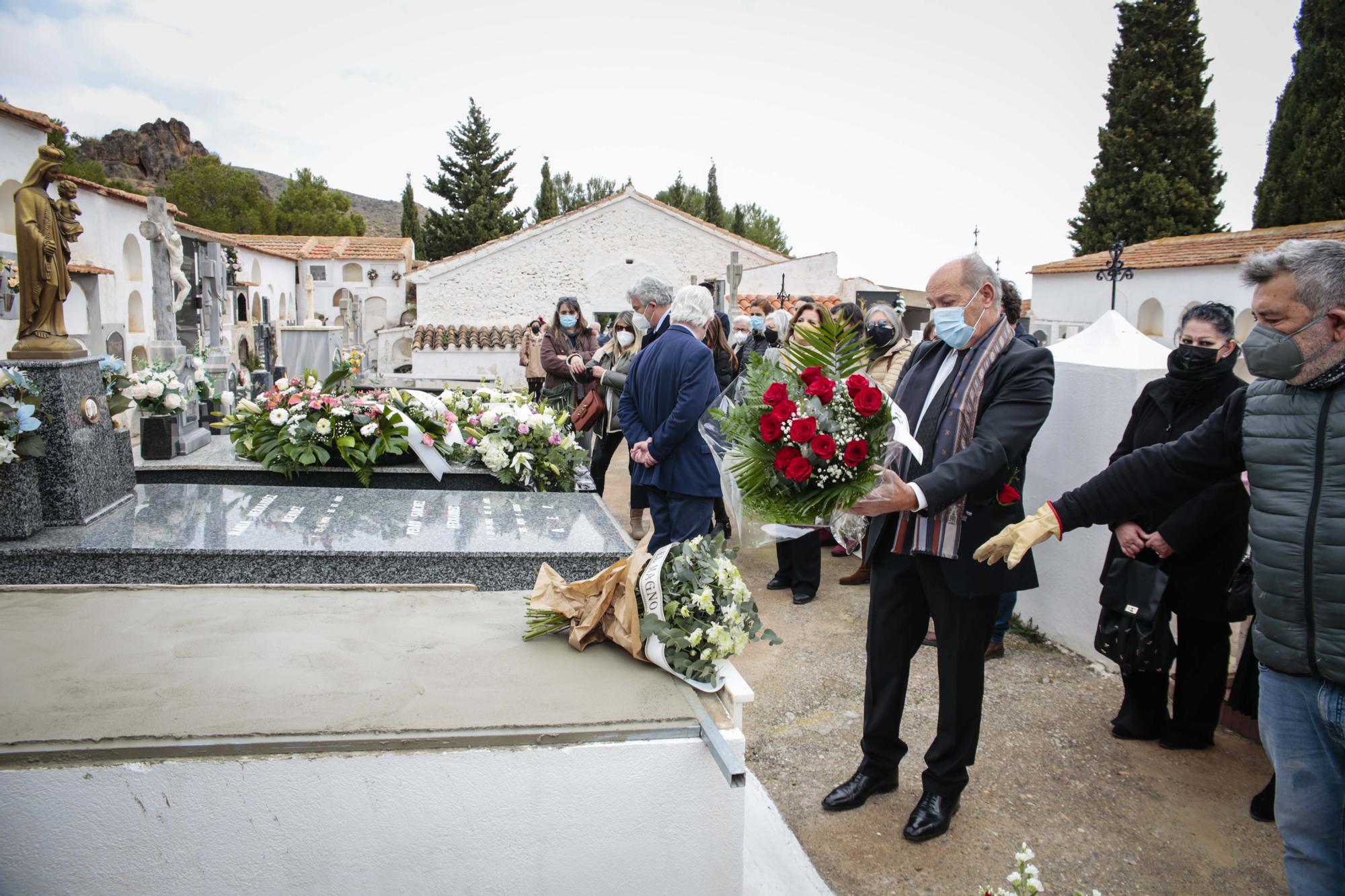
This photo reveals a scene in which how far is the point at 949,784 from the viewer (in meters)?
3.04

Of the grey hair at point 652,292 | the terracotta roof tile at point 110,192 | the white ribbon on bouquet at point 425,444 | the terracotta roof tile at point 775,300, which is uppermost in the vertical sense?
the terracotta roof tile at point 110,192

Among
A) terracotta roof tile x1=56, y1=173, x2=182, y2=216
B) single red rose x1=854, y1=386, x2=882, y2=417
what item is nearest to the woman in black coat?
single red rose x1=854, y1=386, x2=882, y2=417

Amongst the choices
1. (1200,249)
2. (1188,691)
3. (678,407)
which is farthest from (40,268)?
(1200,249)

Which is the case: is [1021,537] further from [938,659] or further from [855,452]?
[938,659]

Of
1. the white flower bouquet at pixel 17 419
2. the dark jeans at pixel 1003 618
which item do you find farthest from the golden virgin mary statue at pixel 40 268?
the dark jeans at pixel 1003 618

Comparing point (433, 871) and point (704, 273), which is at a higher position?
point (704, 273)

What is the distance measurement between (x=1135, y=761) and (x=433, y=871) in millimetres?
2888

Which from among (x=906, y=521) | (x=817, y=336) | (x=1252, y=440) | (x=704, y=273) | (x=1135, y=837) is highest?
(x=704, y=273)

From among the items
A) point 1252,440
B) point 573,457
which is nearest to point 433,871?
point 1252,440

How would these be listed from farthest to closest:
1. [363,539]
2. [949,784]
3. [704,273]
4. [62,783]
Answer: [704,273], [363,539], [949,784], [62,783]

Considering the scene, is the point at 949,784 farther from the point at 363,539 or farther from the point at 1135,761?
the point at 363,539

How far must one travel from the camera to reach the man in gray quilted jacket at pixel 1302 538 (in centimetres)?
201

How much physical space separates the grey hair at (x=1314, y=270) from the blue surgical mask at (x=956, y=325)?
913 mm

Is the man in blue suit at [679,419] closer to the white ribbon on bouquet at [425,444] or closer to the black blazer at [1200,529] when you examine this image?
the white ribbon on bouquet at [425,444]
